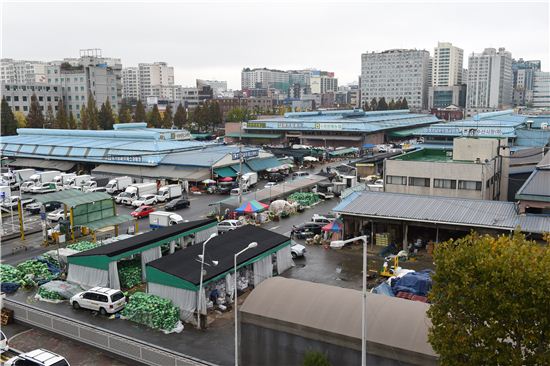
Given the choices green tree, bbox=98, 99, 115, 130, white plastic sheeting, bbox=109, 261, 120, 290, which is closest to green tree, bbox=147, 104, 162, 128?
green tree, bbox=98, 99, 115, 130

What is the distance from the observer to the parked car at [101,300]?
23.5 metres

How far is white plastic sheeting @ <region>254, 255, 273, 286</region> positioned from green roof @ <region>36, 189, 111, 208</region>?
15037mm

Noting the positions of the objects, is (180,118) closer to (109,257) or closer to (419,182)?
(419,182)

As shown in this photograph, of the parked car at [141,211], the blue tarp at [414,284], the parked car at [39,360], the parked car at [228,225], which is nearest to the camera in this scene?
the parked car at [39,360]

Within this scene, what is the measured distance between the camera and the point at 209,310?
23719 mm

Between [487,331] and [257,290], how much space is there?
906cm

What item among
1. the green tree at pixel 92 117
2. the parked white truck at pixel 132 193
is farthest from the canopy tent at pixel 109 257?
the green tree at pixel 92 117

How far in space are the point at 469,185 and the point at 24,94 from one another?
110 meters

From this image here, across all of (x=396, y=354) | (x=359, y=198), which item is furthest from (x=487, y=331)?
(x=359, y=198)

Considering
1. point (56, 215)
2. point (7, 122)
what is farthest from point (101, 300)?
point (7, 122)

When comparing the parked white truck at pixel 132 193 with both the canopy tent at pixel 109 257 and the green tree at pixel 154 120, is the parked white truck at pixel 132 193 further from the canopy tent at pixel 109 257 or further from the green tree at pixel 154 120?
the green tree at pixel 154 120

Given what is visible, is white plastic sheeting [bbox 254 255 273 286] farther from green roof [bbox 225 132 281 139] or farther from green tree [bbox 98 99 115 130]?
green tree [bbox 98 99 115 130]

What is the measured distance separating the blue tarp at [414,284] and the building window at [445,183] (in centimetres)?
1335

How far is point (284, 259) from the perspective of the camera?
29.8m
